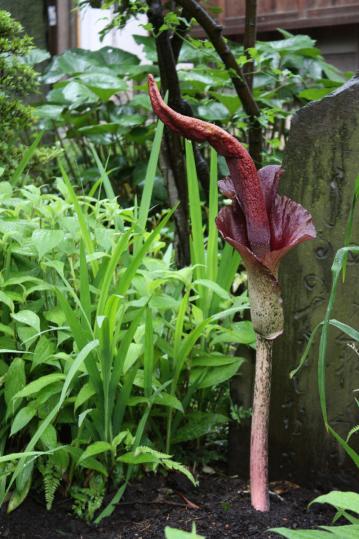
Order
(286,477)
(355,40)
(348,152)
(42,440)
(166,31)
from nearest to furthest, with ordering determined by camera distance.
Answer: (42,440), (348,152), (286,477), (166,31), (355,40)

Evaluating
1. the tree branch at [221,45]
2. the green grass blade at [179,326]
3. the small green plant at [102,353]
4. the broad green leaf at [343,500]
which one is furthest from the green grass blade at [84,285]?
the tree branch at [221,45]

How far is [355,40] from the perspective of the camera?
8.16 metres

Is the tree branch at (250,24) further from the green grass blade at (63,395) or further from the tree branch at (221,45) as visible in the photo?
the green grass blade at (63,395)

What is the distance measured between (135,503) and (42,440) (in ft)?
0.93

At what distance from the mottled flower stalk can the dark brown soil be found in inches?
14.3

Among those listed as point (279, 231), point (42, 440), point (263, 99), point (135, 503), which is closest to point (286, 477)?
point (135, 503)

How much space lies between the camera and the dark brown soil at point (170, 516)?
176 cm

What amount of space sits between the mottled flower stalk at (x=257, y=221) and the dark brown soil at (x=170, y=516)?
364 mm

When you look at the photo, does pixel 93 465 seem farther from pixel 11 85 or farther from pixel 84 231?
pixel 11 85

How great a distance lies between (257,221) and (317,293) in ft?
1.80

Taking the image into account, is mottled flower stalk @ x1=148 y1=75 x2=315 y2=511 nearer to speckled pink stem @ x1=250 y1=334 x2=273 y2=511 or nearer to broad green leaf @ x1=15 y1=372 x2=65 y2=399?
speckled pink stem @ x1=250 y1=334 x2=273 y2=511

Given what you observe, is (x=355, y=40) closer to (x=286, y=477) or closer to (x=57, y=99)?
(x=57, y=99)

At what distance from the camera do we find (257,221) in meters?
1.53

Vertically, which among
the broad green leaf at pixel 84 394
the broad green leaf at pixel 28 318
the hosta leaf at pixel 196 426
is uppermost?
the broad green leaf at pixel 28 318
